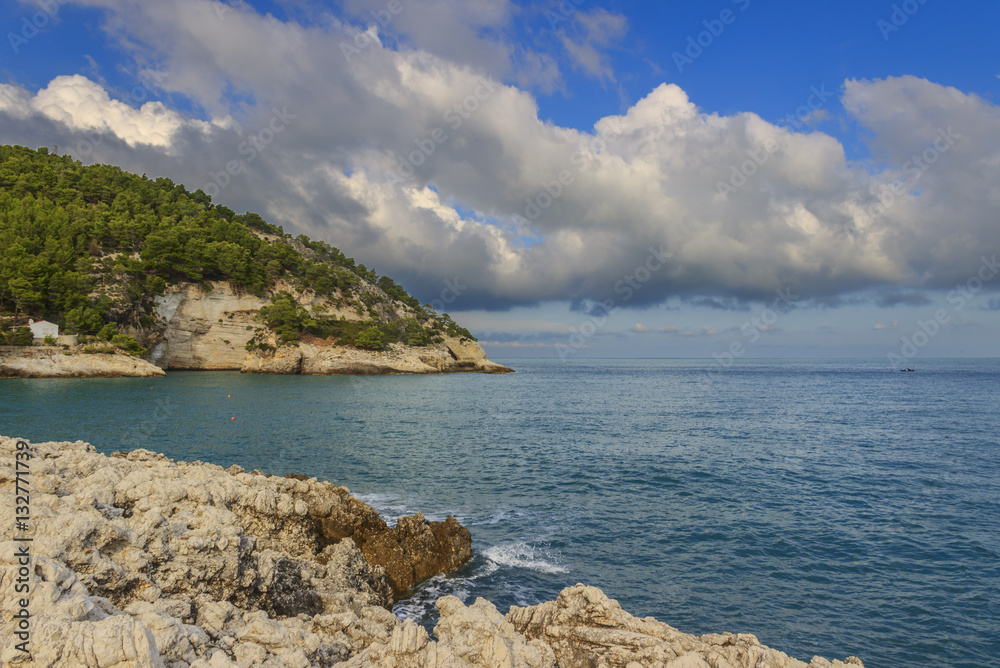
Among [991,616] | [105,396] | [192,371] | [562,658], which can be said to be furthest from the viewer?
[192,371]

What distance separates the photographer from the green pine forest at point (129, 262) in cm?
6184

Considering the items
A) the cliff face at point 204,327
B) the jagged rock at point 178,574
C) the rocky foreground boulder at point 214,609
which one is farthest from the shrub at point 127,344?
the rocky foreground boulder at point 214,609

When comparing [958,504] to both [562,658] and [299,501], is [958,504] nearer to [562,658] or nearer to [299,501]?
[562,658]

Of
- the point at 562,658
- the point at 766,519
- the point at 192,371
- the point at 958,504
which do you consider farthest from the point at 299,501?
the point at 192,371

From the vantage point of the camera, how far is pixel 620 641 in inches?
270

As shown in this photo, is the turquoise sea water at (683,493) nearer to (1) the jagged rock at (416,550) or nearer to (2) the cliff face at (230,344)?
(1) the jagged rock at (416,550)

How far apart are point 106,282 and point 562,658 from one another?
82824 millimetres

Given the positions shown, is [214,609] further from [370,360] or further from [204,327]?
[370,360]

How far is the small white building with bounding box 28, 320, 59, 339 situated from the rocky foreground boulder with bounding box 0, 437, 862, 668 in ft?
211

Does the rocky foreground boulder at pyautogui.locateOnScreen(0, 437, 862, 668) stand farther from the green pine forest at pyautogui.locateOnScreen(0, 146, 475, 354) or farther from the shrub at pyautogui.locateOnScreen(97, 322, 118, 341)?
the green pine forest at pyautogui.locateOnScreen(0, 146, 475, 354)

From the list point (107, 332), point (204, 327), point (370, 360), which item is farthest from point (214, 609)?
point (370, 360)

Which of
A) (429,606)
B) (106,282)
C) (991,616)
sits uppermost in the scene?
(106,282)

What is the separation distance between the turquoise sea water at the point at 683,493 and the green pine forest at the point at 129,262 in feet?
70.3

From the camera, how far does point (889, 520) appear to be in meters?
16.8
